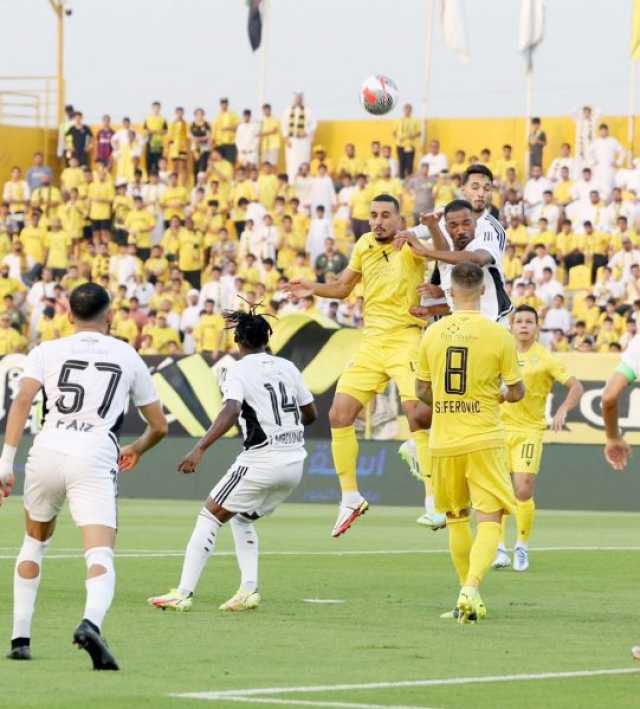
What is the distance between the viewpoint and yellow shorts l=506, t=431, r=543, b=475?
17219 mm

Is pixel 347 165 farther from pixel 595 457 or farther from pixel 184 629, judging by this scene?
pixel 184 629

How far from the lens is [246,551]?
517 inches

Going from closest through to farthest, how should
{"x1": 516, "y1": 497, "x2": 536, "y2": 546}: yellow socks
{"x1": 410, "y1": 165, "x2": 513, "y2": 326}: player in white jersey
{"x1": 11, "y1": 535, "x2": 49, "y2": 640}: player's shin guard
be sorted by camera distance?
{"x1": 11, "y1": 535, "x2": 49, "y2": 640}: player's shin guard → {"x1": 410, "y1": 165, "x2": 513, "y2": 326}: player in white jersey → {"x1": 516, "y1": 497, "x2": 536, "y2": 546}: yellow socks

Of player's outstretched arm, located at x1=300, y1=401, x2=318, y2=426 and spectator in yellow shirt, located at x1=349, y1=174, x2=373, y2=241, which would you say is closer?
player's outstretched arm, located at x1=300, y1=401, x2=318, y2=426

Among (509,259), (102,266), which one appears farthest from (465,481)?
(102,266)

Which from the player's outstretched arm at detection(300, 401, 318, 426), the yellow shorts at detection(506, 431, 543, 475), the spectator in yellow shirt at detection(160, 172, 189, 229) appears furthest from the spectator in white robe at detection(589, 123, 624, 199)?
the player's outstretched arm at detection(300, 401, 318, 426)

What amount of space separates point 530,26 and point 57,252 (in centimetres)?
1209

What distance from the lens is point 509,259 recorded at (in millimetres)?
34688

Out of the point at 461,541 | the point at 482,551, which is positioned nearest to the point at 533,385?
the point at 461,541

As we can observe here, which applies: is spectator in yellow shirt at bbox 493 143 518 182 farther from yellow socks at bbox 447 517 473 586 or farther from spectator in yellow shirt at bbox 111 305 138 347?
yellow socks at bbox 447 517 473 586

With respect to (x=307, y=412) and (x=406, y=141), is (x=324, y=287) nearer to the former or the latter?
(x=307, y=412)

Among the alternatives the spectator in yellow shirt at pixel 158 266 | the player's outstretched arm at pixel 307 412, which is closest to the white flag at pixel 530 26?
the spectator in yellow shirt at pixel 158 266

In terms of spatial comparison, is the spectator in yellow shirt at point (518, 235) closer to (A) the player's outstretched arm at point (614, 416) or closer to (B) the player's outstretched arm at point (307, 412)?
(B) the player's outstretched arm at point (307, 412)

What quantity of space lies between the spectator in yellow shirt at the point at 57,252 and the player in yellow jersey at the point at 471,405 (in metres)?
29.5
